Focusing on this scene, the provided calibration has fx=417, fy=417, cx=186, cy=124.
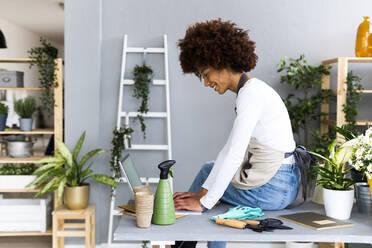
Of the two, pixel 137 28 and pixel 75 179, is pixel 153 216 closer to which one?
pixel 75 179

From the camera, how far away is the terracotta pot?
3.55 m

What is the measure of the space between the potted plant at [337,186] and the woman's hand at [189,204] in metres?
0.60

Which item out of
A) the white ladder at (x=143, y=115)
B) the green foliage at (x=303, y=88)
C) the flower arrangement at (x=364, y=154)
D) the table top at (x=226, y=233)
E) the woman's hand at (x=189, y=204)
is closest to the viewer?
the table top at (x=226, y=233)

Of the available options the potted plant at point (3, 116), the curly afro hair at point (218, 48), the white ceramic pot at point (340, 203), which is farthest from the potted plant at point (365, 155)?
the potted plant at point (3, 116)

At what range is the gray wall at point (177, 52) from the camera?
3859 mm

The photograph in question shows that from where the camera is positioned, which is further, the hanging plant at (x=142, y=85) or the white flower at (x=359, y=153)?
the hanging plant at (x=142, y=85)

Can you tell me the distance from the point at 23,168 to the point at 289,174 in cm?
276

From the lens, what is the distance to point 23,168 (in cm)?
396

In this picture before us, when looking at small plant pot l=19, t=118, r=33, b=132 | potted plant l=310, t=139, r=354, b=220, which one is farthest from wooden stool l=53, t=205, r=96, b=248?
potted plant l=310, t=139, r=354, b=220

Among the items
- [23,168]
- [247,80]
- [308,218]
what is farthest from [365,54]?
[23,168]

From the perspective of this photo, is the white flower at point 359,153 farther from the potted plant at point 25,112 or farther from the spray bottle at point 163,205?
the potted plant at point 25,112

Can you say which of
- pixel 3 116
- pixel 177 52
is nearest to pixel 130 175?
pixel 177 52

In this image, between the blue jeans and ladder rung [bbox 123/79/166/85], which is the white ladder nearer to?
ladder rung [bbox 123/79/166/85]

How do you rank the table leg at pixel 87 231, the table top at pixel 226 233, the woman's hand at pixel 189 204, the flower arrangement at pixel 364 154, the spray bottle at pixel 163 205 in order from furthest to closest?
the table leg at pixel 87 231 → the woman's hand at pixel 189 204 → the flower arrangement at pixel 364 154 → the spray bottle at pixel 163 205 → the table top at pixel 226 233
